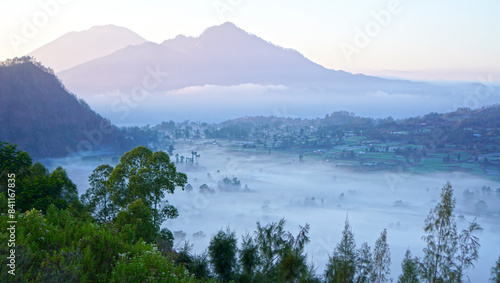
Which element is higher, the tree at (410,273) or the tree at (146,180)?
the tree at (146,180)

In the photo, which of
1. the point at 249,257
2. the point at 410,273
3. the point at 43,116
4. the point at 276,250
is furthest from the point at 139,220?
the point at 43,116

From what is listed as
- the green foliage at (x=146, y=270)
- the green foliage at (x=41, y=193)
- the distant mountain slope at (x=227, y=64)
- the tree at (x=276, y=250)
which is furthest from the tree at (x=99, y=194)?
the distant mountain slope at (x=227, y=64)

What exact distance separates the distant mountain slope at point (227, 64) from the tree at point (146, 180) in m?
119

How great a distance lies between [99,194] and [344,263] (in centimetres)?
656

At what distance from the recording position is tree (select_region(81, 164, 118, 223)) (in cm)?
1079

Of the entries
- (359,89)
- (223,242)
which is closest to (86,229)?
(223,242)

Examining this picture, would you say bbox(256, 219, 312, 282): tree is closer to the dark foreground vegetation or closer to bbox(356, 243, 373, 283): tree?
the dark foreground vegetation

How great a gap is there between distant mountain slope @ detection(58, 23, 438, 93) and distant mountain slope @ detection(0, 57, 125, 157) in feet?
248

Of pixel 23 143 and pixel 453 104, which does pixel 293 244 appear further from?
pixel 453 104

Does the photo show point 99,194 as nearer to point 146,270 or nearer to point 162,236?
point 162,236

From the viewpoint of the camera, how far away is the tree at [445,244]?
8750 millimetres

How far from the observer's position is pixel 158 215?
980 centimetres

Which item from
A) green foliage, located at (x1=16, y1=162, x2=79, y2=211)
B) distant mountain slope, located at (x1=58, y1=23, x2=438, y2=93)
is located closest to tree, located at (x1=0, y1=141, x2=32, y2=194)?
green foliage, located at (x1=16, y1=162, x2=79, y2=211)

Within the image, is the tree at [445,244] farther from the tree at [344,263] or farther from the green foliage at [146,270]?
the green foliage at [146,270]
